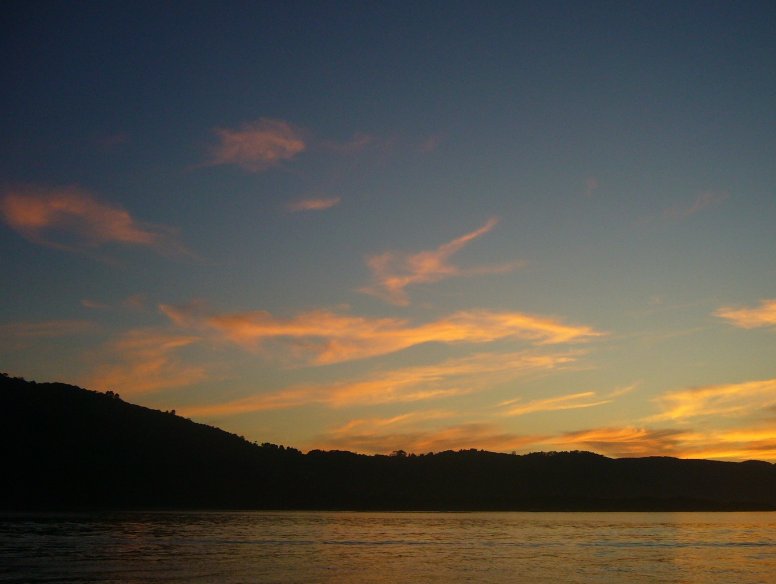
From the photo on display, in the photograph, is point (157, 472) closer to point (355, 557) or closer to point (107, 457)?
point (107, 457)

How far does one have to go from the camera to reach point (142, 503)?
5679 inches

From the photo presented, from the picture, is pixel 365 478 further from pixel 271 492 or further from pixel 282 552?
pixel 282 552

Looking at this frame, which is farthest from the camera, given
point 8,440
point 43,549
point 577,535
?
point 8,440

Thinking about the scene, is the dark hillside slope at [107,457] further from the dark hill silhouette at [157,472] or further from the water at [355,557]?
the water at [355,557]

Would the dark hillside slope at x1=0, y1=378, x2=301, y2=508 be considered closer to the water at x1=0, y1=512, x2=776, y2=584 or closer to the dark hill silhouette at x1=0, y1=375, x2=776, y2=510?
the dark hill silhouette at x1=0, y1=375, x2=776, y2=510

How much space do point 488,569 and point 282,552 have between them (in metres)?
16.1

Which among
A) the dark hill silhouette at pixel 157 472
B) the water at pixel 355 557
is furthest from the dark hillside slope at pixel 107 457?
the water at pixel 355 557

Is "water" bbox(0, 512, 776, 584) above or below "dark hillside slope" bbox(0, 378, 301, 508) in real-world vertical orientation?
below

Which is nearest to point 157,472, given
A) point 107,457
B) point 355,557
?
point 107,457

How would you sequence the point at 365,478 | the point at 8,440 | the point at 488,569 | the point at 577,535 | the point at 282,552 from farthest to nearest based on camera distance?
the point at 365,478, the point at 8,440, the point at 577,535, the point at 282,552, the point at 488,569

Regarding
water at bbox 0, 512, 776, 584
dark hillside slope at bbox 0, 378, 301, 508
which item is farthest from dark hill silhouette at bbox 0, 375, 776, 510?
water at bbox 0, 512, 776, 584

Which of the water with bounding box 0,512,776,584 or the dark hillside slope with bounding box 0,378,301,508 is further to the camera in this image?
the dark hillside slope with bounding box 0,378,301,508

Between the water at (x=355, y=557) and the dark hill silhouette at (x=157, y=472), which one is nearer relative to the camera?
the water at (x=355, y=557)

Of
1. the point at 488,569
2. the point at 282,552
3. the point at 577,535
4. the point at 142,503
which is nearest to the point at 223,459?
the point at 142,503
